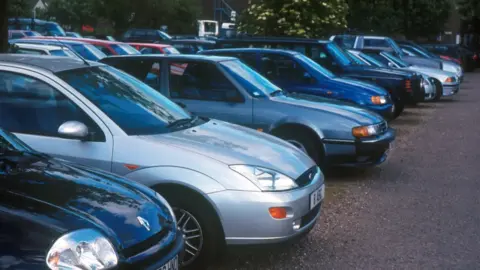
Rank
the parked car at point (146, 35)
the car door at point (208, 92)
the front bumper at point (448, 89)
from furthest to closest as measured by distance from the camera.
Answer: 1. the parked car at point (146, 35)
2. the front bumper at point (448, 89)
3. the car door at point (208, 92)

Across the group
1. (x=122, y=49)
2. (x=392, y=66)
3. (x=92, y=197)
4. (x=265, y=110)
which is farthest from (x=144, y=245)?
(x=392, y=66)

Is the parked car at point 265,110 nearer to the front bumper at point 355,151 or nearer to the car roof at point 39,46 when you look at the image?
the front bumper at point 355,151

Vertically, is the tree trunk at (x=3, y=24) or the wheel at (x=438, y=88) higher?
the tree trunk at (x=3, y=24)

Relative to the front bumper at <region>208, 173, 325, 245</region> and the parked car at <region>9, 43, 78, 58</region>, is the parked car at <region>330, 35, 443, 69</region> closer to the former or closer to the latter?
the parked car at <region>9, 43, 78, 58</region>

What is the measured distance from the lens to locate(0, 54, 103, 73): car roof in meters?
6.22

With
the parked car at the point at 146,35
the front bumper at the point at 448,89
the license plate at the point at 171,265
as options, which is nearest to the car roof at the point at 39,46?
the license plate at the point at 171,265

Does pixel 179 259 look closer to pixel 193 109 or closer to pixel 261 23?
pixel 193 109

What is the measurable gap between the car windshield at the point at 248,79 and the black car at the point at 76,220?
467 cm

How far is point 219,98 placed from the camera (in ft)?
31.0

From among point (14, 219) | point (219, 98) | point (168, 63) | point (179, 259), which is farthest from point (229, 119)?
point (14, 219)

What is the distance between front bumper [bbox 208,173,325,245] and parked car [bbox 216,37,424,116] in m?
9.03

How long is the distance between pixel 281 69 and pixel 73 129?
6.99m

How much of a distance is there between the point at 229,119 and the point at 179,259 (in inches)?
191

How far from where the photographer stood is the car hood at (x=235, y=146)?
5820 millimetres
